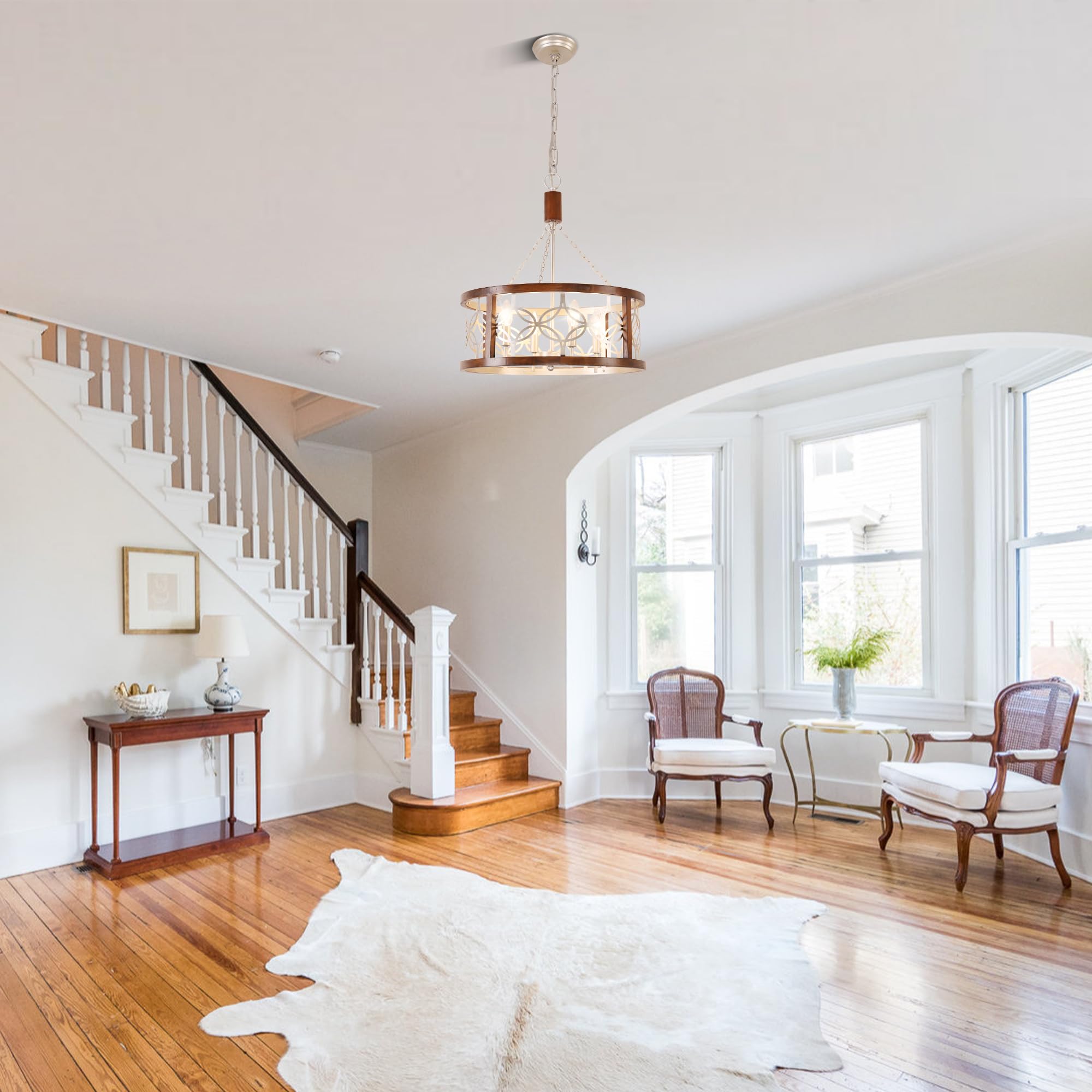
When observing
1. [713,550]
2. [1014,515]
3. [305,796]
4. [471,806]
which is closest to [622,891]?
[471,806]

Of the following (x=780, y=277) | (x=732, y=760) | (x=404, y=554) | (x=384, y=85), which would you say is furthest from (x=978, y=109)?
(x=404, y=554)

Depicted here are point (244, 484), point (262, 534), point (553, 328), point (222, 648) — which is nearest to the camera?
point (553, 328)

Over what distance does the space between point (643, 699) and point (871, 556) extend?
182cm

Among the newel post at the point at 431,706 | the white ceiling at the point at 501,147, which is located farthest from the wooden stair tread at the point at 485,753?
the white ceiling at the point at 501,147

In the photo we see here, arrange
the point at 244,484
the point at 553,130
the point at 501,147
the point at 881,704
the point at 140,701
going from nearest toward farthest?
1. the point at 553,130
2. the point at 501,147
3. the point at 140,701
4. the point at 881,704
5. the point at 244,484

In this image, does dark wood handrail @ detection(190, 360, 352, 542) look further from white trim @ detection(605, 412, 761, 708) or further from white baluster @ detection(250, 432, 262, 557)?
white trim @ detection(605, 412, 761, 708)

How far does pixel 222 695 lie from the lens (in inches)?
187

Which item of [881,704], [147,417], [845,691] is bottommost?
[881,704]

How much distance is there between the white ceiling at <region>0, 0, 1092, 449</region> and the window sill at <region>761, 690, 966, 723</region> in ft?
8.54

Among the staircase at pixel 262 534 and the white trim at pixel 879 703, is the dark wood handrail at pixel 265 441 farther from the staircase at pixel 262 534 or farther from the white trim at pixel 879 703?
the white trim at pixel 879 703

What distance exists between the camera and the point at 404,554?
7.11 m

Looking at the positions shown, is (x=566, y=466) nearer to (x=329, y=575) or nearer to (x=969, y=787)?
(x=329, y=575)

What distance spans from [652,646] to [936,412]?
2422 mm

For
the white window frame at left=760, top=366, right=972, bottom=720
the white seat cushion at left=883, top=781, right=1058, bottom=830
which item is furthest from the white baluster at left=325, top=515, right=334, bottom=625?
the white seat cushion at left=883, top=781, right=1058, bottom=830
